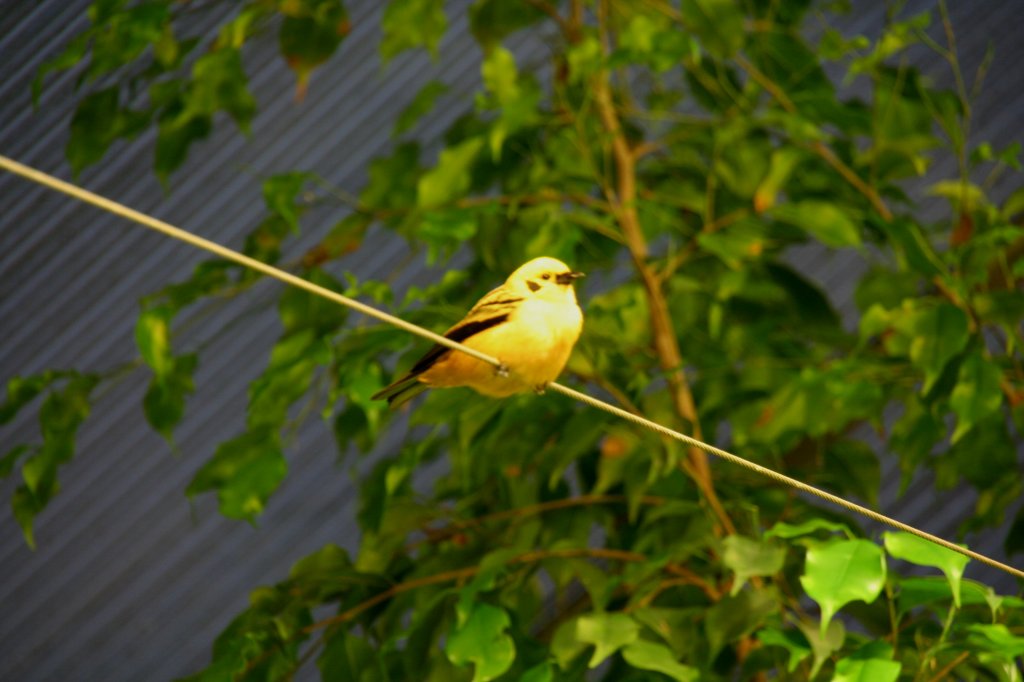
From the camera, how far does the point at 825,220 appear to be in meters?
1.70

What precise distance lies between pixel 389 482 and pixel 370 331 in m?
0.19

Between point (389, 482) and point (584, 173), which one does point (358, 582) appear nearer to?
point (389, 482)

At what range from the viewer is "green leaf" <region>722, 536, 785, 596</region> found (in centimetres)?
130

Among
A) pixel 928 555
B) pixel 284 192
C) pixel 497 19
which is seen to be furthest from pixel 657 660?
pixel 497 19

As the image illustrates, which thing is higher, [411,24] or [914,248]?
[411,24]

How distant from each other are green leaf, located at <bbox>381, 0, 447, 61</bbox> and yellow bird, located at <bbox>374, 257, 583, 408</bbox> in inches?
23.4

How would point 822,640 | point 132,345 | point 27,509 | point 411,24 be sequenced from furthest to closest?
point 132,345
point 411,24
point 27,509
point 822,640

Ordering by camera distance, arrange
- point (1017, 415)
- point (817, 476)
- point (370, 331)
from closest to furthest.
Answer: point (370, 331), point (1017, 415), point (817, 476)

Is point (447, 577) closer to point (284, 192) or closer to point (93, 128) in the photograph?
point (284, 192)

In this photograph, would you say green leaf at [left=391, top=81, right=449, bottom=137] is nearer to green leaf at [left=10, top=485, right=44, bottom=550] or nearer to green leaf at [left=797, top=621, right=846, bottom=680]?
green leaf at [left=10, top=485, right=44, bottom=550]

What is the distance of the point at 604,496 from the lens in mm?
1699

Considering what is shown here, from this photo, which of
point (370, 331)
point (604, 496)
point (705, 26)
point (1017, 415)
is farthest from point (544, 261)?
point (1017, 415)

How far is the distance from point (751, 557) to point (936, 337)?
0.41m

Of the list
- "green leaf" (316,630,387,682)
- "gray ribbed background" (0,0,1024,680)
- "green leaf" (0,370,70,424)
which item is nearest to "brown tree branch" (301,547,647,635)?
"green leaf" (316,630,387,682)
